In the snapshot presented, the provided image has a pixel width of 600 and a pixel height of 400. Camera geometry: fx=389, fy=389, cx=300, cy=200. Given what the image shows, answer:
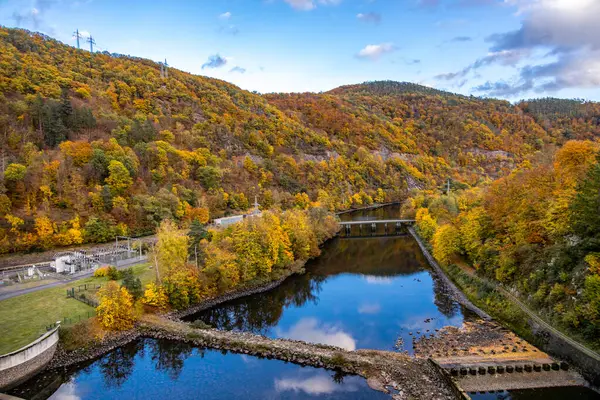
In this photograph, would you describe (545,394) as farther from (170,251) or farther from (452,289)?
(170,251)

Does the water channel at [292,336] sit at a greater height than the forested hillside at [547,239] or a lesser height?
lesser

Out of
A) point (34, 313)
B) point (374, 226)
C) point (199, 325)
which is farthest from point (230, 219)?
point (374, 226)

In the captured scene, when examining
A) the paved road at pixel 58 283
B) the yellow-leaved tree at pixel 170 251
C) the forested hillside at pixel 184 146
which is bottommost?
the paved road at pixel 58 283

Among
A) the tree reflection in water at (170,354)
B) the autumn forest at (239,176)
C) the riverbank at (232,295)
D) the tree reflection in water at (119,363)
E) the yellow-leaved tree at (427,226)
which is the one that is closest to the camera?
the tree reflection in water at (119,363)

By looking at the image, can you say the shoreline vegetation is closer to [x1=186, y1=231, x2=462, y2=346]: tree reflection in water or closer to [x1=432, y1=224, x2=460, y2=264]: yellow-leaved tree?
[x1=186, y1=231, x2=462, y2=346]: tree reflection in water

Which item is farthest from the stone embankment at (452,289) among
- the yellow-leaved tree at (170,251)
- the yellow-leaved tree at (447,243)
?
the yellow-leaved tree at (170,251)

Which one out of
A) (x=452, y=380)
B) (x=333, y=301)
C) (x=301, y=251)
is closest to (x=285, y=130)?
(x=301, y=251)

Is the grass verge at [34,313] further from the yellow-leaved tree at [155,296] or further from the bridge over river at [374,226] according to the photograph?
the bridge over river at [374,226]

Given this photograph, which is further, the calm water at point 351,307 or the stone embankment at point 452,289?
the stone embankment at point 452,289
